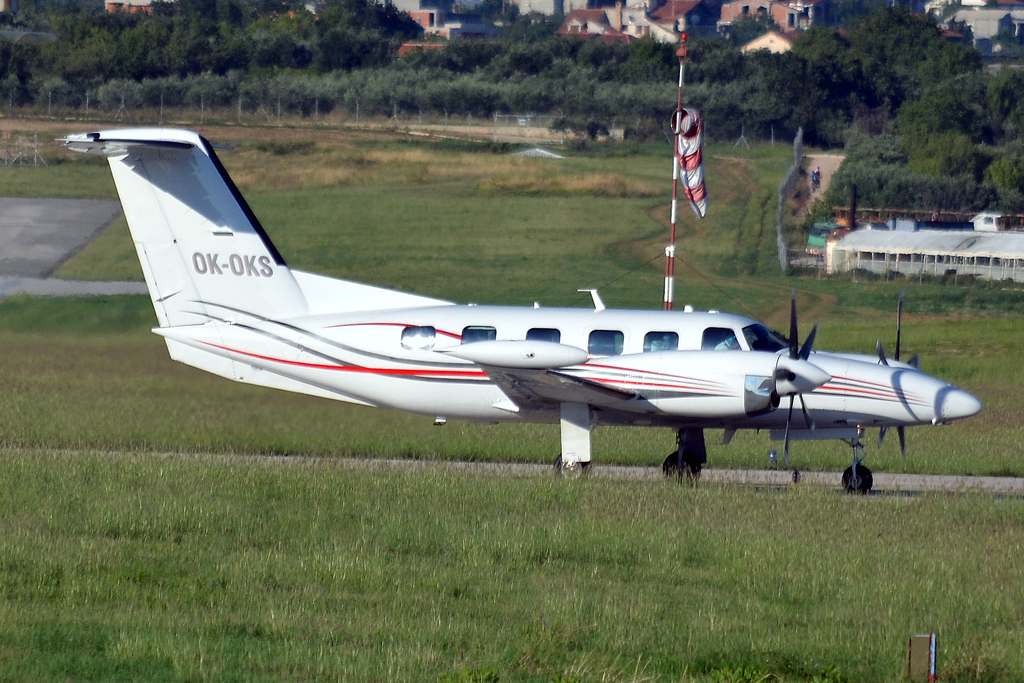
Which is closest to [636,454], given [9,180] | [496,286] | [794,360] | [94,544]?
[794,360]

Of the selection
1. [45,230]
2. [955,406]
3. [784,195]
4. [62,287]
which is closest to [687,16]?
[784,195]

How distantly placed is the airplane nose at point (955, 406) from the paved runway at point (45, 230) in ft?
82.8

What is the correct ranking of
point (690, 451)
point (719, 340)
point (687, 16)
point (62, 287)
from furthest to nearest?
point (687, 16)
point (62, 287)
point (690, 451)
point (719, 340)

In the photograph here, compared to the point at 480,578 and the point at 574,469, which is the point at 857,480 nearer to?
the point at 574,469

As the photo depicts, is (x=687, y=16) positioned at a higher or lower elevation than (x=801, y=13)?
lower

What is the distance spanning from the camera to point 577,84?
7106 centimetres

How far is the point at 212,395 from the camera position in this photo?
17203 mm

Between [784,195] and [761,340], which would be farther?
[784,195]

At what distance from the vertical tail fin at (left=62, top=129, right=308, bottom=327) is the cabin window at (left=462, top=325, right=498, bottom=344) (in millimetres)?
2501

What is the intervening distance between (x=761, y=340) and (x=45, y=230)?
2830 cm

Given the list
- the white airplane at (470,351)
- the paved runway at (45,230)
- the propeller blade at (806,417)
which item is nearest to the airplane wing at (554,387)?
the white airplane at (470,351)

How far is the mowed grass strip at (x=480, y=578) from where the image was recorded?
8.60 m

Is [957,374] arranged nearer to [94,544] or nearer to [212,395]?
[212,395]

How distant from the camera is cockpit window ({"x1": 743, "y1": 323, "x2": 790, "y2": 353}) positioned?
15.9m
